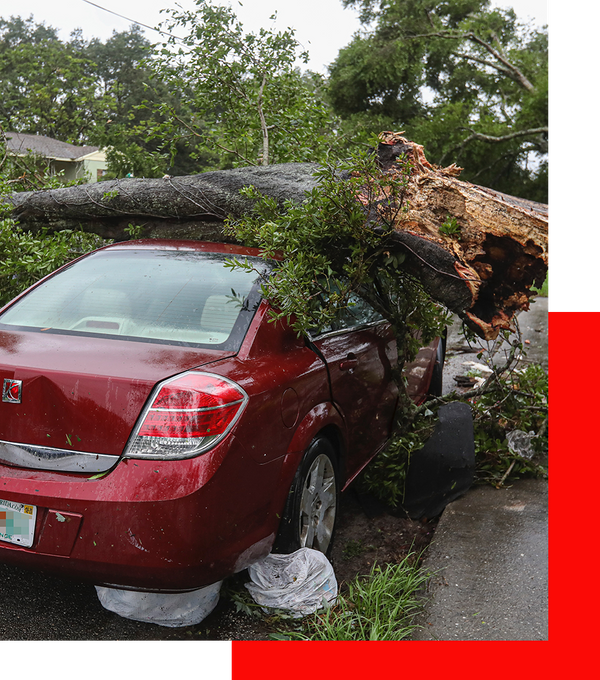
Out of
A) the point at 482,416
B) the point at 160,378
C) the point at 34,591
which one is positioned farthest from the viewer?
the point at 482,416

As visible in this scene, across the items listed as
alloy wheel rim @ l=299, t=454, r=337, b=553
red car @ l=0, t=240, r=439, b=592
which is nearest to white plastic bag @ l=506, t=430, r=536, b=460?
alloy wheel rim @ l=299, t=454, r=337, b=553

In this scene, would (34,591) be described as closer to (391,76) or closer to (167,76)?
(167,76)

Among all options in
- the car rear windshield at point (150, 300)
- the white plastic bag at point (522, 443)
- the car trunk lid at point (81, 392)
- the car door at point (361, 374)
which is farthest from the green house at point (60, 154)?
the white plastic bag at point (522, 443)

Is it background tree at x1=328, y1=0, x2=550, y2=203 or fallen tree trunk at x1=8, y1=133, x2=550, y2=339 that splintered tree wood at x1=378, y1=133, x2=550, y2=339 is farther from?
background tree at x1=328, y1=0, x2=550, y2=203

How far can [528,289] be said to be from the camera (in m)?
3.62

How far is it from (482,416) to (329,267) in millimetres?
2005

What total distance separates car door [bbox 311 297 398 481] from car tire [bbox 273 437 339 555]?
0.26 m

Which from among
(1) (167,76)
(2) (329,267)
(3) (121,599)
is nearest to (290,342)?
(2) (329,267)

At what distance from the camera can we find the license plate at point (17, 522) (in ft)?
7.77

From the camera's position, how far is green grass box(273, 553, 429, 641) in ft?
8.57

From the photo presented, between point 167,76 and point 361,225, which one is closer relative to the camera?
point 361,225

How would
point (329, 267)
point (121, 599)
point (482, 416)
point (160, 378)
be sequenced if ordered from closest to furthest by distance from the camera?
point (160, 378) < point (121, 599) < point (329, 267) < point (482, 416)

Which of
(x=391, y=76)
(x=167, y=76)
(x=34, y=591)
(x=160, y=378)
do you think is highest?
(x=391, y=76)

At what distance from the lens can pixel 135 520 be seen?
2.28 m
